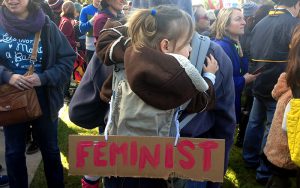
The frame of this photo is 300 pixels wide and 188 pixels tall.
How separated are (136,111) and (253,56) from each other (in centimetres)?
237

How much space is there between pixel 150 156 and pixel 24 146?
5.40 ft

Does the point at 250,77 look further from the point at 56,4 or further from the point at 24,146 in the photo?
the point at 56,4

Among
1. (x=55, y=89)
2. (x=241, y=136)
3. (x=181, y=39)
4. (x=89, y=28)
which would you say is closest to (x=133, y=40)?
(x=181, y=39)

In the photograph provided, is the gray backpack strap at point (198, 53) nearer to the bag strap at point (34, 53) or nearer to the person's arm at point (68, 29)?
the bag strap at point (34, 53)

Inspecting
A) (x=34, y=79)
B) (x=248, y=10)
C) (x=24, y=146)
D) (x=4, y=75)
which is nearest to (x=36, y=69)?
(x=34, y=79)

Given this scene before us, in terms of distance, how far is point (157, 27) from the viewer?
4.59 ft

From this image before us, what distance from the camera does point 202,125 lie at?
65.5 inches

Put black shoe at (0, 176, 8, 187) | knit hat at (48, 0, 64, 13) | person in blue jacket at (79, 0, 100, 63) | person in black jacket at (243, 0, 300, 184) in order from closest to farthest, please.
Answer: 1. person in black jacket at (243, 0, 300, 184)
2. black shoe at (0, 176, 8, 187)
3. person in blue jacket at (79, 0, 100, 63)
4. knit hat at (48, 0, 64, 13)

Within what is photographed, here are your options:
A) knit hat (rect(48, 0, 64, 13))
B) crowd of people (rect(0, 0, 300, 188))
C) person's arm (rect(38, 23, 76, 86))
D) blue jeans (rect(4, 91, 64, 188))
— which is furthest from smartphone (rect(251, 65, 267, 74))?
knit hat (rect(48, 0, 64, 13))

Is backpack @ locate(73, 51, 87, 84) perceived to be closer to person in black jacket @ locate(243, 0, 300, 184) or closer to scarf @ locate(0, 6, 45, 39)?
person in black jacket @ locate(243, 0, 300, 184)

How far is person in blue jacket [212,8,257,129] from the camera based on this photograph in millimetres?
3354

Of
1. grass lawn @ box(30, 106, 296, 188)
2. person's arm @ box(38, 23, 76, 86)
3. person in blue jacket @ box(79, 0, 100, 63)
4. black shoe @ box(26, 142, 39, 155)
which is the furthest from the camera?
person in blue jacket @ box(79, 0, 100, 63)

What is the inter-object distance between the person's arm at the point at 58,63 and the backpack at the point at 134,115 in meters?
1.23

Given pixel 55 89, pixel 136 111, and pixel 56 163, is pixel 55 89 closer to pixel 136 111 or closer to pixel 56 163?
pixel 56 163
